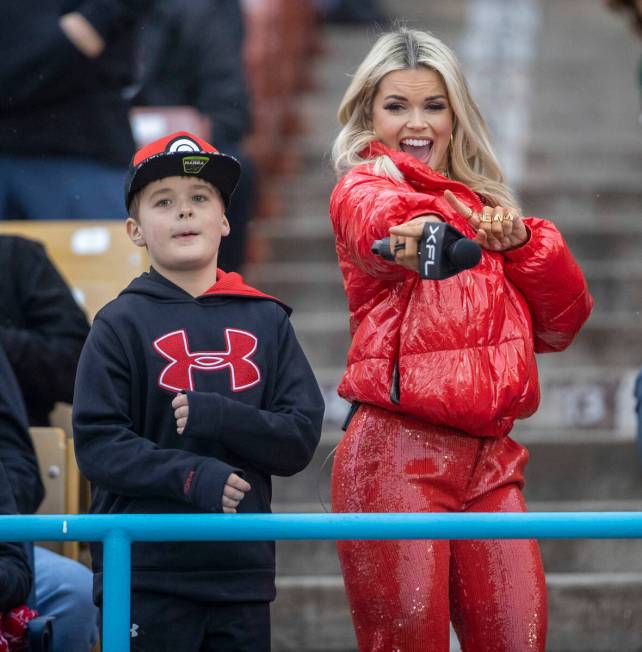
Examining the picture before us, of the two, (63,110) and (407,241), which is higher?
(63,110)

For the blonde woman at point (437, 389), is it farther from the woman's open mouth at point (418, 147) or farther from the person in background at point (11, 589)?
the person in background at point (11, 589)

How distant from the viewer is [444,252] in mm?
2805

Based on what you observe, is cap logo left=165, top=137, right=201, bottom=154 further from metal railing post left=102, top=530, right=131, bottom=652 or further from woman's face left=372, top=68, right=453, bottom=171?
metal railing post left=102, top=530, right=131, bottom=652

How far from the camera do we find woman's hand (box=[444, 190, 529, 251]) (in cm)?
309

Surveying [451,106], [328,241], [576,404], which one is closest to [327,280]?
[328,241]

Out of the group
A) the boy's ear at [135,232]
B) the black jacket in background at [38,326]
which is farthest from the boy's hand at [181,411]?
the black jacket in background at [38,326]

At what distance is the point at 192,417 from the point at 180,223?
477 millimetres

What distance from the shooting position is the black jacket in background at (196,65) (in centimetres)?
689

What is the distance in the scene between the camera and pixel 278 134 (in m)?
8.82

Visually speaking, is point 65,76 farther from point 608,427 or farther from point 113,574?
point 113,574

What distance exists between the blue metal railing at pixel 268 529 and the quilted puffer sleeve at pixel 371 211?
1.88 feet

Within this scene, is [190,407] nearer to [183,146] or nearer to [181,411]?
[181,411]

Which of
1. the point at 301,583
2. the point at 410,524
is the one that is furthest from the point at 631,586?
the point at 410,524

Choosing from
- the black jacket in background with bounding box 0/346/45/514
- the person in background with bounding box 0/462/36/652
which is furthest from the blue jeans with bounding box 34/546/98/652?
the person in background with bounding box 0/462/36/652
